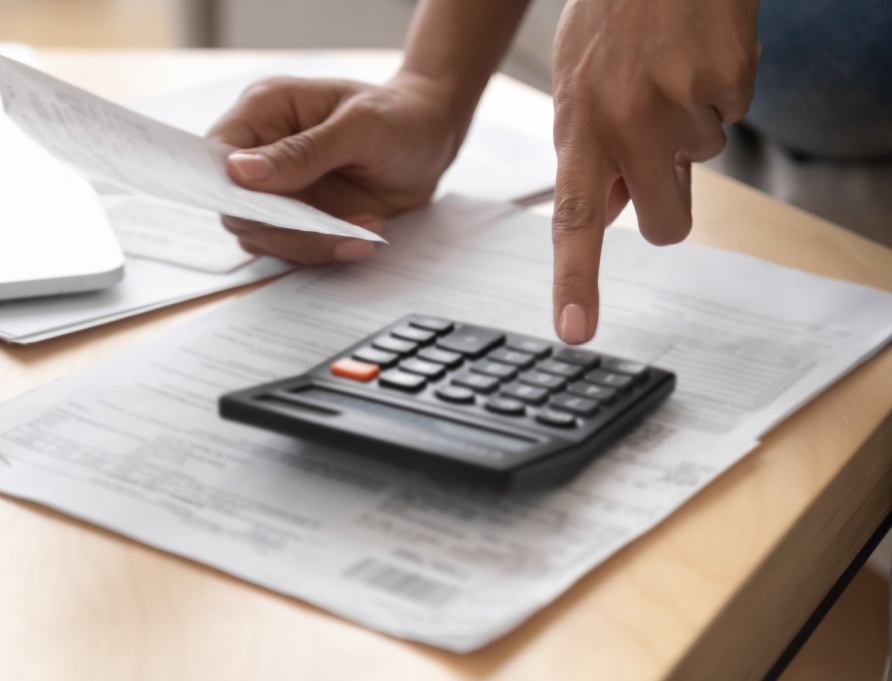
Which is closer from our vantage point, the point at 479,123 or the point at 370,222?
the point at 370,222

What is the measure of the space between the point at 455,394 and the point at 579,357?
0.06 meters

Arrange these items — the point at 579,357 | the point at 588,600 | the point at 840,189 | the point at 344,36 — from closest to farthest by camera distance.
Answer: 1. the point at 588,600
2. the point at 579,357
3. the point at 840,189
4. the point at 344,36

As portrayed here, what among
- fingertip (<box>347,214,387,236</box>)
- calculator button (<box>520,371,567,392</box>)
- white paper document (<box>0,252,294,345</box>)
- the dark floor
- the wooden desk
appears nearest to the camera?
the wooden desk

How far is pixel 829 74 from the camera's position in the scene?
2.84 ft

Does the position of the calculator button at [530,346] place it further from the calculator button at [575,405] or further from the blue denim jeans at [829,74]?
the blue denim jeans at [829,74]

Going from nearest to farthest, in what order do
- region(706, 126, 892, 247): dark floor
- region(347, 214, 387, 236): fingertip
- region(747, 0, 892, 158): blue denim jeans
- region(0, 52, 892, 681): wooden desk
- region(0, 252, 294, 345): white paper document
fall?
1. region(0, 52, 892, 681): wooden desk
2. region(0, 252, 294, 345): white paper document
3. region(347, 214, 387, 236): fingertip
4. region(747, 0, 892, 158): blue denim jeans
5. region(706, 126, 892, 247): dark floor

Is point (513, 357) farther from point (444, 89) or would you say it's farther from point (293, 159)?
point (444, 89)

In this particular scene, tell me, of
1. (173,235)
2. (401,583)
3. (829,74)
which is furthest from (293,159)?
(829,74)

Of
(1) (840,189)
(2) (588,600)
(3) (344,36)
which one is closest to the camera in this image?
(2) (588,600)

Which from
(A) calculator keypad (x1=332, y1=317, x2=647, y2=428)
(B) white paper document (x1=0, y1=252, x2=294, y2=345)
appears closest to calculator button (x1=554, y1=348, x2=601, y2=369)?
(A) calculator keypad (x1=332, y1=317, x2=647, y2=428)

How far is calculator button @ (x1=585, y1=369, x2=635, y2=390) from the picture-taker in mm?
396

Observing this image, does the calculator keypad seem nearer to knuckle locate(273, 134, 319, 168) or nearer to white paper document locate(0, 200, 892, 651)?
white paper document locate(0, 200, 892, 651)

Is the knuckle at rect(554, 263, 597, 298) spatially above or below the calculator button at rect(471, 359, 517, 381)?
above

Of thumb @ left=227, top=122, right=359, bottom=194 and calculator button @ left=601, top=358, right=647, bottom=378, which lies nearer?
calculator button @ left=601, top=358, right=647, bottom=378
